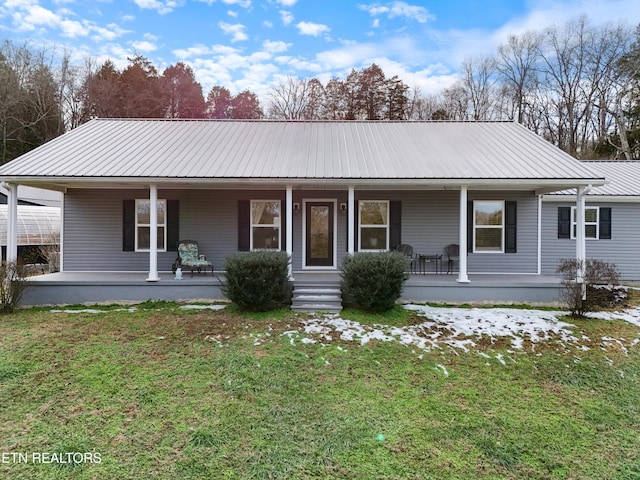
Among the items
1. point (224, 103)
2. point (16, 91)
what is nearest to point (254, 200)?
point (224, 103)

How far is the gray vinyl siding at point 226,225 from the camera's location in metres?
9.53

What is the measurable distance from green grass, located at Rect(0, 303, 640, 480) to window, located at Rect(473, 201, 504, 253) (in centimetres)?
383

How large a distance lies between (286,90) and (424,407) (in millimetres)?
23860

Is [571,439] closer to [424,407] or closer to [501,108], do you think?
[424,407]

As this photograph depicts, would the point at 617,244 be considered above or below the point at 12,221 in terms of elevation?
below

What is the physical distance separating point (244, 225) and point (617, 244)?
1085cm

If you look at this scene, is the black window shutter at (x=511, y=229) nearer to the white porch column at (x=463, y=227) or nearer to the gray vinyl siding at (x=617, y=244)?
the gray vinyl siding at (x=617, y=244)

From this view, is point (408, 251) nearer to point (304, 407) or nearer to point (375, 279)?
point (375, 279)

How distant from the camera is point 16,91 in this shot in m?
21.2

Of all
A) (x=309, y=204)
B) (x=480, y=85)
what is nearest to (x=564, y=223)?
(x=309, y=204)

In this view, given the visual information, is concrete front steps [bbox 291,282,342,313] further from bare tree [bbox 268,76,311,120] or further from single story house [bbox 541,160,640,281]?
bare tree [bbox 268,76,311,120]

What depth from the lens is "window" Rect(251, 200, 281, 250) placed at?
9.65 metres

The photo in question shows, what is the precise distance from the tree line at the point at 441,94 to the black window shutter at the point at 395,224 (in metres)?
16.0

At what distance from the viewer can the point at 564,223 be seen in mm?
10500
